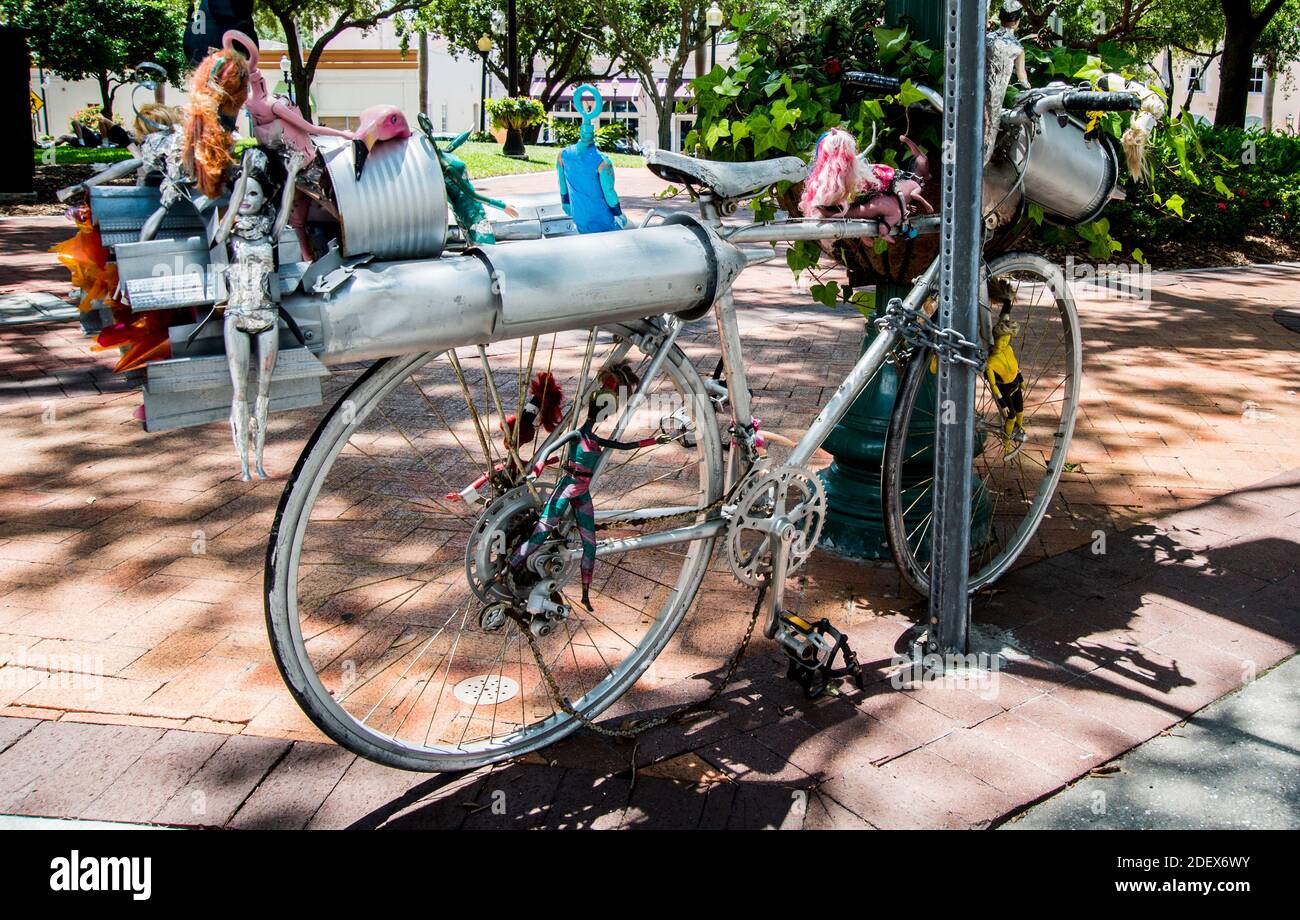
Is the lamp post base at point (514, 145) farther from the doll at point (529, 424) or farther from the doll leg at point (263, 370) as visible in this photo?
the doll leg at point (263, 370)

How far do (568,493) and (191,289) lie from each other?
101 cm

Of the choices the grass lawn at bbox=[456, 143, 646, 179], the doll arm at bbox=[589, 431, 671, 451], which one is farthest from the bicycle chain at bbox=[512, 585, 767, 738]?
the grass lawn at bbox=[456, 143, 646, 179]

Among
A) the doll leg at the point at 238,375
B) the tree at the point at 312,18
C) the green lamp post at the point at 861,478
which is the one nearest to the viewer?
the doll leg at the point at 238,375

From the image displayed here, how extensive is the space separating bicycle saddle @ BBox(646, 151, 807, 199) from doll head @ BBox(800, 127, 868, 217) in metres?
0.10

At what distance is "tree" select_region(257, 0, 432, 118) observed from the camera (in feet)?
79.3

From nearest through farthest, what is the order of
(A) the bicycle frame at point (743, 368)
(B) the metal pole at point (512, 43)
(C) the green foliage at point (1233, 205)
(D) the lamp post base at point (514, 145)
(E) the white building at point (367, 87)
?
1. (A) the bicycle frame at point (743, 368)
2. (C) the green foliage at point (1233, 205)
3. (D) the lamp post base at point (514, 145)
4. (B) the metal pole at point (512, 43)
5. (E) the white building at point (367, 87)

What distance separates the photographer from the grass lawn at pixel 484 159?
19250mm

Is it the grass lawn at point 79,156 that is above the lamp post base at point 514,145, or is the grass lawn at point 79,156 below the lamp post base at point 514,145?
below

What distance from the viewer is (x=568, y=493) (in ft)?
8.87

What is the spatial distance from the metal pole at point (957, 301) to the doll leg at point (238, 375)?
74.5 inches

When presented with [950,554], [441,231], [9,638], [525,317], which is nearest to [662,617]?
[950,554]

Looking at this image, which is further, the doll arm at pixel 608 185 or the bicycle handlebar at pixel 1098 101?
the bicycle handlebar at pixel 1098 101

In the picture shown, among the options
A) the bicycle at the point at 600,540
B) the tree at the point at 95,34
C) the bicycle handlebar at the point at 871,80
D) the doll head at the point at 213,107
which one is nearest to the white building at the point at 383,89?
the tree at the point at 95,34

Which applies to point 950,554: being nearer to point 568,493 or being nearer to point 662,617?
point 662,617
